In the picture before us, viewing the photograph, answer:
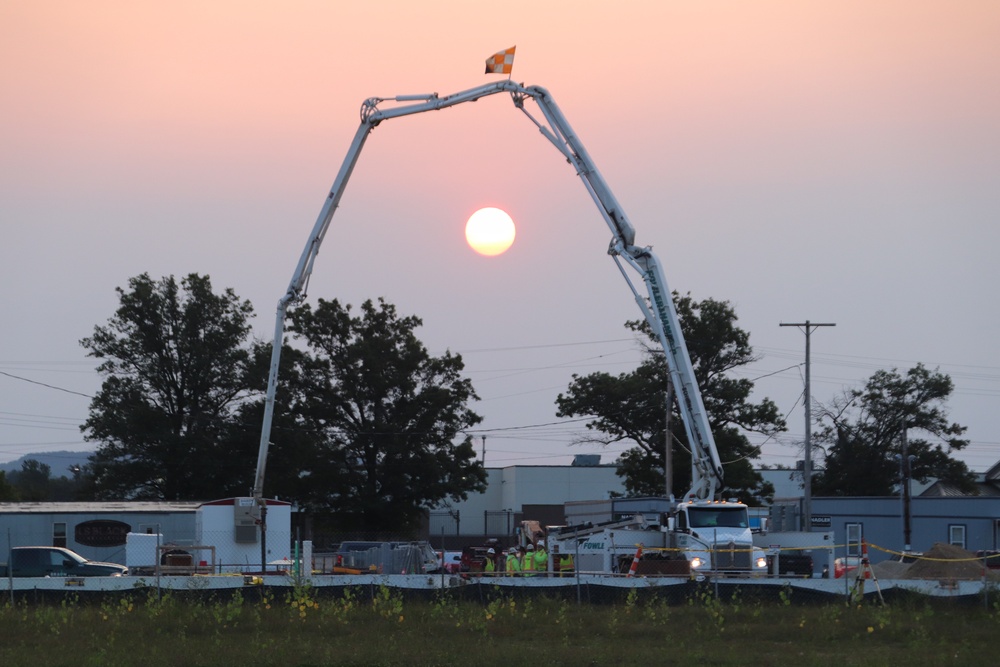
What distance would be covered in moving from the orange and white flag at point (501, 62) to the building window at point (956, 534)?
134 ft

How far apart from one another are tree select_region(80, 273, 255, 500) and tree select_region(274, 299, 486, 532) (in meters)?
3.43

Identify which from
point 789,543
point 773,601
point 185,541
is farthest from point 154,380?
point 773,601

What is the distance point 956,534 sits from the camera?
62219mm

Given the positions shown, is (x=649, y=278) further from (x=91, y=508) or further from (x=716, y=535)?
(x=91, y=508)

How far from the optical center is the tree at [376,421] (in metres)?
64.2

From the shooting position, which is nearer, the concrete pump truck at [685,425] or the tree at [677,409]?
the concrete pump truck at [685,425]

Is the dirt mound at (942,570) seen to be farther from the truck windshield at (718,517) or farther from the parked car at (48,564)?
the parked car at (48,564)

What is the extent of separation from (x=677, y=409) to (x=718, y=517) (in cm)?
3614

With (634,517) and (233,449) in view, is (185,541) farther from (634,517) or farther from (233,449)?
(233,449)

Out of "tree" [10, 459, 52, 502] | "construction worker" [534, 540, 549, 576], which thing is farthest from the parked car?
"tree" [10, 459, 52, 502]

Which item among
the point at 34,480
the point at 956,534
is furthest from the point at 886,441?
the point at 34,480

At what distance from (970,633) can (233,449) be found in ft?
161

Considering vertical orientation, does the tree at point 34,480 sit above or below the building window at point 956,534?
above

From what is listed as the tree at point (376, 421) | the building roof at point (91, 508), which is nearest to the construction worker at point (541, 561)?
the building roof at point (91, 508)
